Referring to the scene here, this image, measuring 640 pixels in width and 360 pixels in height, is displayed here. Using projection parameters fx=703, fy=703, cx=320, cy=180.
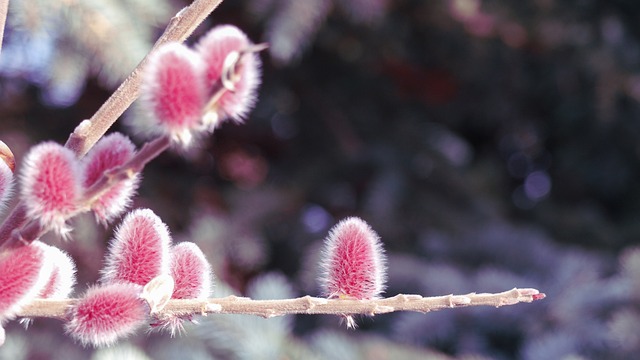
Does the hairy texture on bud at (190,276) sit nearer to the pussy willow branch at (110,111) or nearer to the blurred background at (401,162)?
the pussy willow branch at (110,111)

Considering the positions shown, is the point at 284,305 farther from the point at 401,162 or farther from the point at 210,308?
the point at 401,162

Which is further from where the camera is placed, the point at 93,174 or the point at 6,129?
the point at 6,129

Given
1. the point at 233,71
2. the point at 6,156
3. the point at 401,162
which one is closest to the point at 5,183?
the point at 6,156

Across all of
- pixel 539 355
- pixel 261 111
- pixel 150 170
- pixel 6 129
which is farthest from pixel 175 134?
pixel 261 111

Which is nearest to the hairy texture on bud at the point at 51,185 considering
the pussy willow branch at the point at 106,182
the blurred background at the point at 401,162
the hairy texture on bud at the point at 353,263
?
the pussy willow branch at the point at 106,182

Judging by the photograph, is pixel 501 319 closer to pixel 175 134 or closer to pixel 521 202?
pixel 521 202

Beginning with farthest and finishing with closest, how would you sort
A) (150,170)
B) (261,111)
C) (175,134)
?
(261,111)
(150,170)
(175,134)

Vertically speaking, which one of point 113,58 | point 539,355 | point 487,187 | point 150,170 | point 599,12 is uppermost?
point 599,12
